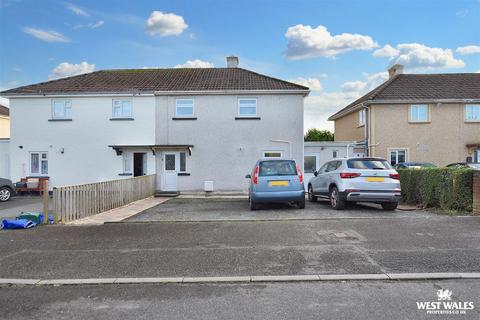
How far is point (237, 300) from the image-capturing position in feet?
12.9

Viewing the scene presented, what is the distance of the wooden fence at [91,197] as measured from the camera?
897cm

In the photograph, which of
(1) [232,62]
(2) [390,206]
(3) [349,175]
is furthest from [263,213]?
(1) [232,62]

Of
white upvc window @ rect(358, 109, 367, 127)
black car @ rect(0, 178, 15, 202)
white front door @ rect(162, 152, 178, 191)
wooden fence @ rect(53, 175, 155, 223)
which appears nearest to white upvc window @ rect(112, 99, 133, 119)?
white front door @ rect(162, 152, 178, 191)

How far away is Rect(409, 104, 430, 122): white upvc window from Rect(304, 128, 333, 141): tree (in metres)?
20.0

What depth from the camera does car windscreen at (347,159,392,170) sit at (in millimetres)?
10008

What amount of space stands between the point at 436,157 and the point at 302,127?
32.7 feet

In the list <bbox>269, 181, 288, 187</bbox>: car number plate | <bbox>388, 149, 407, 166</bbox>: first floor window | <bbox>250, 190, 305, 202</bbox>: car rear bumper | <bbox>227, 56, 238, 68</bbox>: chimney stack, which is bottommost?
<bbox>250, 190, 305, 202</bbox>: car rear bumper

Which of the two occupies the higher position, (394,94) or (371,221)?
(394,94)

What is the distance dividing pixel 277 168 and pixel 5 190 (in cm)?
1270

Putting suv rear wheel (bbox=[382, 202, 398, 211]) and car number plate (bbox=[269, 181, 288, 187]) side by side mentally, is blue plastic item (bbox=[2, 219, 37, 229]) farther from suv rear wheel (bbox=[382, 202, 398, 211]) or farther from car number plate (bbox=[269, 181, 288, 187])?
suv rear wheel (bbox=[382, 202, 398, 211])

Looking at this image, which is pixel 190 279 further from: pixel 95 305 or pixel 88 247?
pixel 88 247

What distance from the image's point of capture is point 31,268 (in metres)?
5.21

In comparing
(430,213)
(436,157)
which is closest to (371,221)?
(430,213)

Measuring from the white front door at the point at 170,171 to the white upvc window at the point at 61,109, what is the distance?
19.0ft
